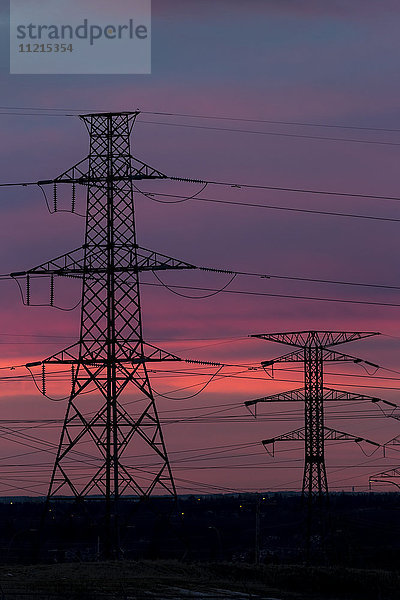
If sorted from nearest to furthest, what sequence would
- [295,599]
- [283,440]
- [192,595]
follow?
[192,595]
[295,599]
[283,440]

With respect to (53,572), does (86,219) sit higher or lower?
higher

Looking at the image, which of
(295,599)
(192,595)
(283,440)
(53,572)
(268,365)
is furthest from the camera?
(283,440)

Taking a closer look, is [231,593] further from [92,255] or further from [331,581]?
[92,255]

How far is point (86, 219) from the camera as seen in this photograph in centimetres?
7300

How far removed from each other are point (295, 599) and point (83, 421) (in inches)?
708

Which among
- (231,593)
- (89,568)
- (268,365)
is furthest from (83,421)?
(268,365)

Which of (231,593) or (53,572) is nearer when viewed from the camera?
(231,593)

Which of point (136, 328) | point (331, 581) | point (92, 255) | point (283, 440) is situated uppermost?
point (92, 255)

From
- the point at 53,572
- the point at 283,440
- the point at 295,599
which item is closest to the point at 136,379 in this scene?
the point at 53,572

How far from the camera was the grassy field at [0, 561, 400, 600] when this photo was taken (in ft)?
174

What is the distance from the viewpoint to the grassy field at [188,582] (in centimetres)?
5291

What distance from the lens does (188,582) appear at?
6172 centimetres

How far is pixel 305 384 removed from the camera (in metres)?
94.2

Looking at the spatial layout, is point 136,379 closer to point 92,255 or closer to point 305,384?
point 92,255
